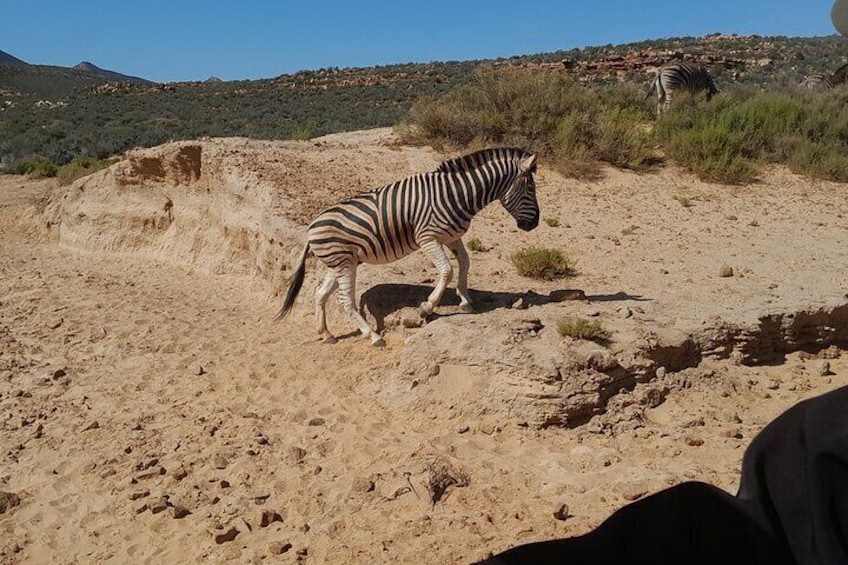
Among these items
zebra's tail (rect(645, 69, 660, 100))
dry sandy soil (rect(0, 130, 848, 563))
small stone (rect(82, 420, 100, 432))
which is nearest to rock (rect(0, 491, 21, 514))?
dry sandy soil (rect(0, 130, 848, 563))

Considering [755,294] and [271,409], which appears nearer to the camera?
[271,409]

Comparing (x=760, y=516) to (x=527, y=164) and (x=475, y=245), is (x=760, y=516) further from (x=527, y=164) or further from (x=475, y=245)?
(x=475, y=245)

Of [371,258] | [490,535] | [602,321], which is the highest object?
[371,258]

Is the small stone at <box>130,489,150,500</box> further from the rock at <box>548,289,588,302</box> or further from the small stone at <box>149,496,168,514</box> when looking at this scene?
the rock at <box>548,289,588,302</box>

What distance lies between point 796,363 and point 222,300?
6.64m

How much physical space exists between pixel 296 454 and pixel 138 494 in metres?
1.08

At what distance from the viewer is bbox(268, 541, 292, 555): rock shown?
154 inches

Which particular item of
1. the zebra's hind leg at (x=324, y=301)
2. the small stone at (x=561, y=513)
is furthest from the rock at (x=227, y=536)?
the zebra's hind leg at (x=324, y=301)

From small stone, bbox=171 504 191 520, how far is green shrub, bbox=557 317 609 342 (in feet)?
9.89

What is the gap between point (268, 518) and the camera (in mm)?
4238

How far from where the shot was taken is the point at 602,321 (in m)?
5.80

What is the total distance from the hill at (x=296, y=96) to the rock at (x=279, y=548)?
509 inches

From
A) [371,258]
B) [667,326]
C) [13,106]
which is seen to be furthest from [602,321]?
[13,106]

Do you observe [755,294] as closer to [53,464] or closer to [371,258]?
[371,258]
